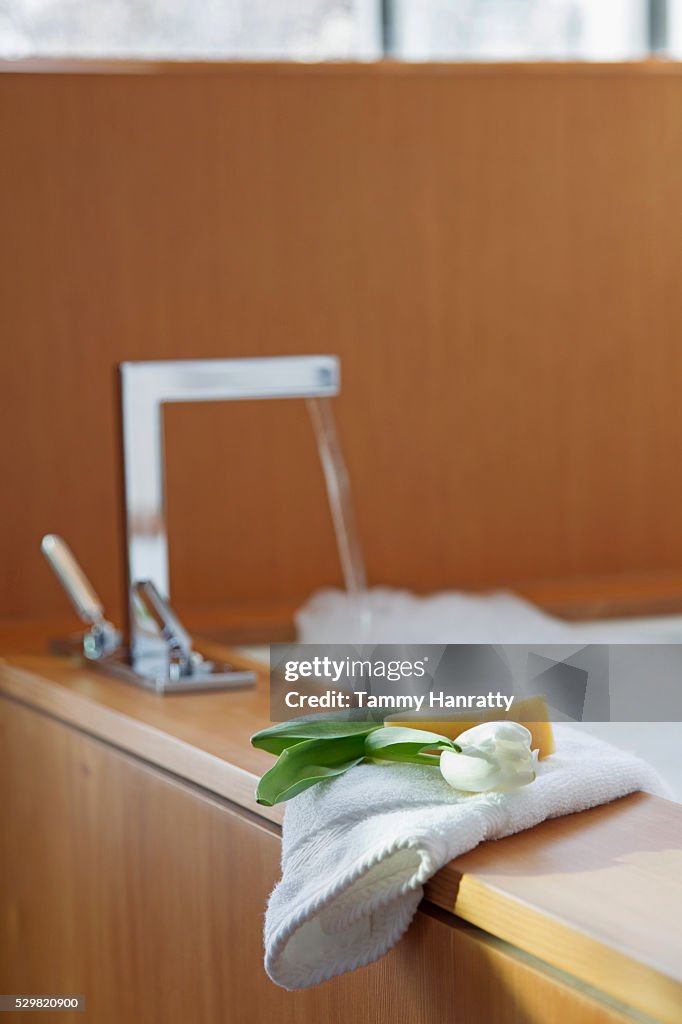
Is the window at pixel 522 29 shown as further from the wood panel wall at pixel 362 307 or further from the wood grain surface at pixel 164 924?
the wood grain surface at pixel 164 924

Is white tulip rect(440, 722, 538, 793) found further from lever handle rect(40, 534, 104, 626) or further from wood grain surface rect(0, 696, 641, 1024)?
lever handle rect(40, 534, 104, 626)

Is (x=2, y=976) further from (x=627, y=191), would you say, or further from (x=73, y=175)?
(x=627, y=191)

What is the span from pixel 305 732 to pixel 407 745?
0.22 feet

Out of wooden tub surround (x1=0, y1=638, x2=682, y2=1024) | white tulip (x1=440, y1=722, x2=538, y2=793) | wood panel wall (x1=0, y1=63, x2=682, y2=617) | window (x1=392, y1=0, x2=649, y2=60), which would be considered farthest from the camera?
window (x1=392, y1=0, x2=649, y2=60)

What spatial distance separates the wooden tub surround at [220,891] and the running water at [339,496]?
499 mm

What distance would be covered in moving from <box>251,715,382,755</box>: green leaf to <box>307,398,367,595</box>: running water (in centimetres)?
89

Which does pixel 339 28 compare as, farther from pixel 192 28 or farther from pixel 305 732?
pixel 305 732

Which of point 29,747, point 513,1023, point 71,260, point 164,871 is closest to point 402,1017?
point 513,1023

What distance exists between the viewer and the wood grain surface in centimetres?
70

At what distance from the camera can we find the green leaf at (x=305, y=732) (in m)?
0.83

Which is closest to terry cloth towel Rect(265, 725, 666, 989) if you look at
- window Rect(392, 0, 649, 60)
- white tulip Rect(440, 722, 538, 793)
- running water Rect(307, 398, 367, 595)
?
white tulip Rect(440, 722, 538, 793)

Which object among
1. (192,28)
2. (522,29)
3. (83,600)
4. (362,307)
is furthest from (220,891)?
(522,29)

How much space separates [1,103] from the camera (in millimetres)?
1635

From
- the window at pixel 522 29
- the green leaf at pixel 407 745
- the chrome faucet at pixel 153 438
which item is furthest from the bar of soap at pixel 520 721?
the window at pixel 522 29
